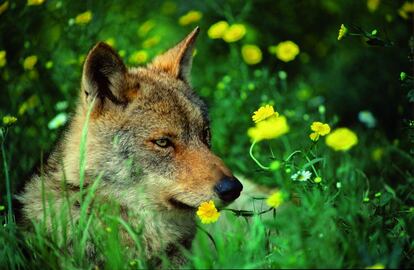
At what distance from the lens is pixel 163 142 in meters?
3.46

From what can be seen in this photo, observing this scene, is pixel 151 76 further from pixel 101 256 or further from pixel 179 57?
pixel 101 256

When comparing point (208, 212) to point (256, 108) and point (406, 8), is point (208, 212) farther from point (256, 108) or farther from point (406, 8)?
point (406, 8)

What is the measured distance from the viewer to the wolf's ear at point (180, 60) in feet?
13.4

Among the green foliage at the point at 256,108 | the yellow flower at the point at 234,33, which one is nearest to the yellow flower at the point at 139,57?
the green foliage at the point at 256,108

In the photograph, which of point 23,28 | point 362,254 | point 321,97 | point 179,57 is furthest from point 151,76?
point 321,97

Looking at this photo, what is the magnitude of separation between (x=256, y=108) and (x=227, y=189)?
89.8 inches

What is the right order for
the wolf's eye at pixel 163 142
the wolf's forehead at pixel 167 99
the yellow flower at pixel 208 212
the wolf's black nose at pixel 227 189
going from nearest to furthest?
the yellow flower at pixel 208 212 < the wolf's black nose at pixel 227 189 < the wolf's eye at pixel 163 142 < the wolf's forehead at pixel 167 99

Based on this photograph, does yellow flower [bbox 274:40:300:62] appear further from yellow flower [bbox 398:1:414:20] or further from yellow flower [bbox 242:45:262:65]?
yellow flower [bbox 398:1:414:20]

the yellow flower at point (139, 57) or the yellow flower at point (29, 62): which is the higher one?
the yellow flower at point (29, 62)

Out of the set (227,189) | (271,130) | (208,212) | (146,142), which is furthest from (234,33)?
(271,130)

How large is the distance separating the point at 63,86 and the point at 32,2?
0.95 meters

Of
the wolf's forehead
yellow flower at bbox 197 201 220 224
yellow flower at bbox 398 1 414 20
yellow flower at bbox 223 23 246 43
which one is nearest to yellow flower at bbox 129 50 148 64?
yellow flower at bbox 223 23 246 43

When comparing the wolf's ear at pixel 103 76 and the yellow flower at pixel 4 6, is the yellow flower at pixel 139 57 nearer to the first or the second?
the yellow flower at pixel 4 6

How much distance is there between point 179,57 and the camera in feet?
13.5
